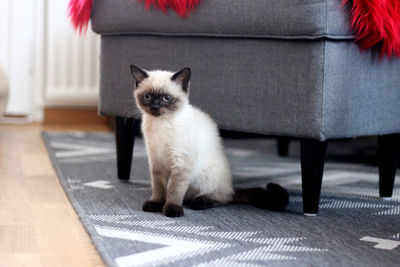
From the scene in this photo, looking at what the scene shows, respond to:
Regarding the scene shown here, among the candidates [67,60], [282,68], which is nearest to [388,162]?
[282,68]

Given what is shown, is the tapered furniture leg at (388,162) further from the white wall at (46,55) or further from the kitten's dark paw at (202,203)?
the white wall at (46,55)

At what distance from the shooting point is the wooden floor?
1.16m

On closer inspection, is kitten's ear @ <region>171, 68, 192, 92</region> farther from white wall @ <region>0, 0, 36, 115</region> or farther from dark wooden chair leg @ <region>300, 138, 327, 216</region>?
white wall @ <region>0, 0, 36, 115</region>

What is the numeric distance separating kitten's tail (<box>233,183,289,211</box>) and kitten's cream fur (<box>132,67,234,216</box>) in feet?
0.10

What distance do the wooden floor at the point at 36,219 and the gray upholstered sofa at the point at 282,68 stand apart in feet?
1.50

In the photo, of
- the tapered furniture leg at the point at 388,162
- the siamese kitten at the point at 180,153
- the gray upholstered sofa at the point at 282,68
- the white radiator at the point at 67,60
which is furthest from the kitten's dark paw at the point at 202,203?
the white radiator at the point at 67,60

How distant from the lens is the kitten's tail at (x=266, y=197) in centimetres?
159

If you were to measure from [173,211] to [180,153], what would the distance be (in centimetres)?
15

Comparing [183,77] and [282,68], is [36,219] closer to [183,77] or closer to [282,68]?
[183,77]

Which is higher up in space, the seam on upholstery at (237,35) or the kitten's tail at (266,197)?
the seam on upholstery at (237,35)

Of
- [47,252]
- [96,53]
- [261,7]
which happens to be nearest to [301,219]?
[261,7]

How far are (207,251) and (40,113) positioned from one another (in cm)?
240

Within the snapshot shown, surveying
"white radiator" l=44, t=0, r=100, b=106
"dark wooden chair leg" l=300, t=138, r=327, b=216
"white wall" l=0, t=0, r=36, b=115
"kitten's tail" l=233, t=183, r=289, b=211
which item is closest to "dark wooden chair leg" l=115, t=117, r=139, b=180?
"kitten's tail" l=233, t=183, r=289, b=211

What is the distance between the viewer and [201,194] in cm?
163
